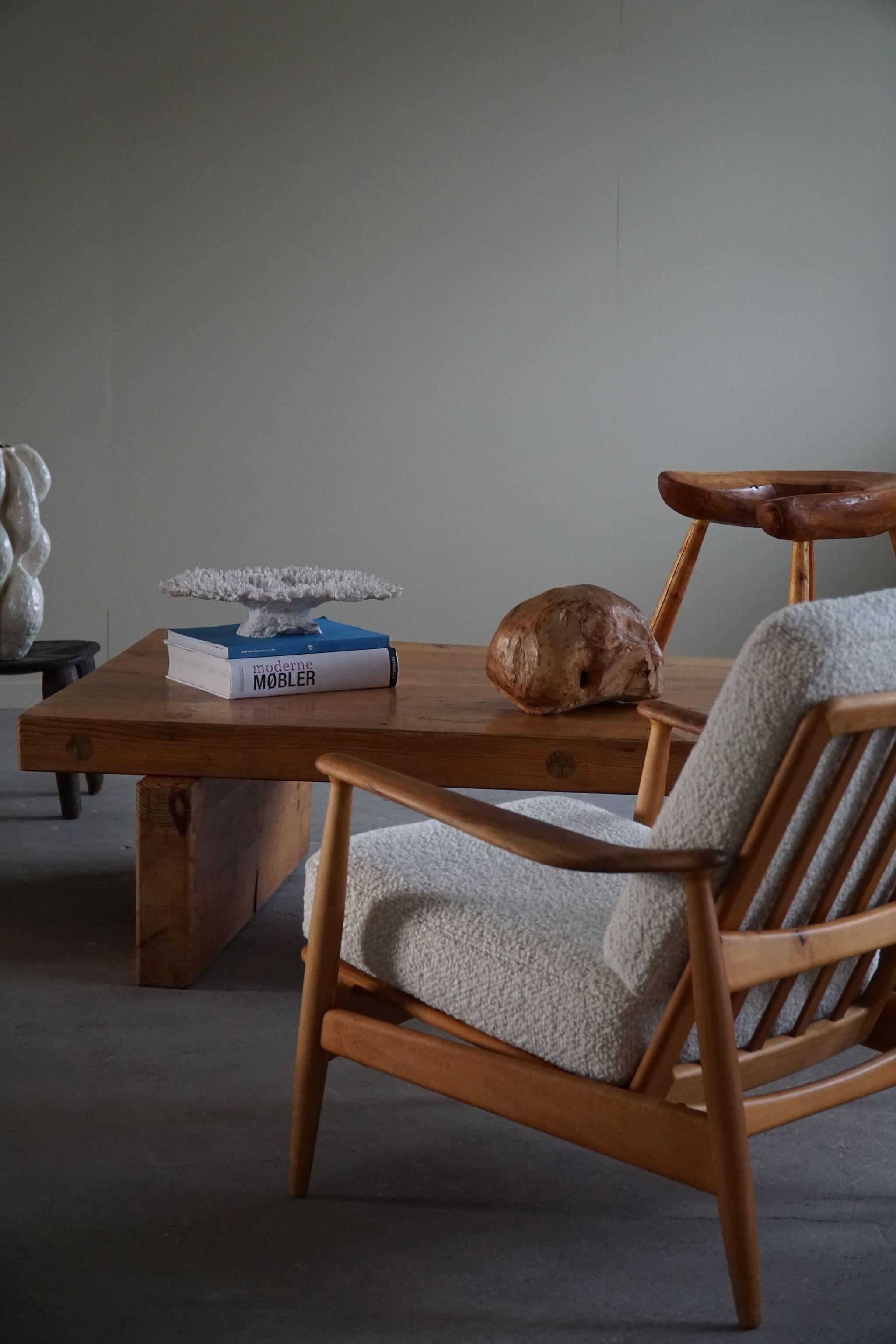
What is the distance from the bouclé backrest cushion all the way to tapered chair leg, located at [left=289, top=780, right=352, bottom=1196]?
0.34 m

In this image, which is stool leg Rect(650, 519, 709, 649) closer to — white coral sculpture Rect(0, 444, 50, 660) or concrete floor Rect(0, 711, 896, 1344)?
concrete floor Rect(0, 711, 896, 1344)

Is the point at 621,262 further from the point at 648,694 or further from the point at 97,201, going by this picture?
the point at 648,694

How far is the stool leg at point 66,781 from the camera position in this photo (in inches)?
120

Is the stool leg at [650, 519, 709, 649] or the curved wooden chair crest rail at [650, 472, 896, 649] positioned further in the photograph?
the stool leg at [650, 519, 709, 649]

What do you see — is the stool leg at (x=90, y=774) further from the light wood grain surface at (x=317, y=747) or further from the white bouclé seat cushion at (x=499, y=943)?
the white bouclé seat cushion at (x=499, y=943)

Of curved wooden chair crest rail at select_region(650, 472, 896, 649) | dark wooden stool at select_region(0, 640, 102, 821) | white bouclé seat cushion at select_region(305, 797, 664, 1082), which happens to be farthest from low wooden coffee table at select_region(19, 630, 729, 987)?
dark wooden stool at select_region(0, 640, 102, 821)

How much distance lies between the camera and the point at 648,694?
2.33 metres

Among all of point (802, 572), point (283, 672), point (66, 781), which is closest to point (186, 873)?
point (283, 672)

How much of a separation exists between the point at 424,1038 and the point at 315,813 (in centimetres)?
185

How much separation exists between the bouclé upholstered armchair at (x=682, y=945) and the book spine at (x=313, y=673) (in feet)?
2.61

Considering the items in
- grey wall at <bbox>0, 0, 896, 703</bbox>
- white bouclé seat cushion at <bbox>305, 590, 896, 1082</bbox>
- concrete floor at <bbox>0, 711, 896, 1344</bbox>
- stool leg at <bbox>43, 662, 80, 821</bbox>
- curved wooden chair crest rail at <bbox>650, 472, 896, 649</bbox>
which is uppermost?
grey wall at <bbox>0, 0, 896, 703</bbox>

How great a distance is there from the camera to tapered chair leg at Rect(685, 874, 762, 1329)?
1206 mm

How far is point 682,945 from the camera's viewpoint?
125cm

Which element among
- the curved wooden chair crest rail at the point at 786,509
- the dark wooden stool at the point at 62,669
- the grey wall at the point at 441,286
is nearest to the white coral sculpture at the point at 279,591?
the curved wooden chair crest rail at the point at 786,509
